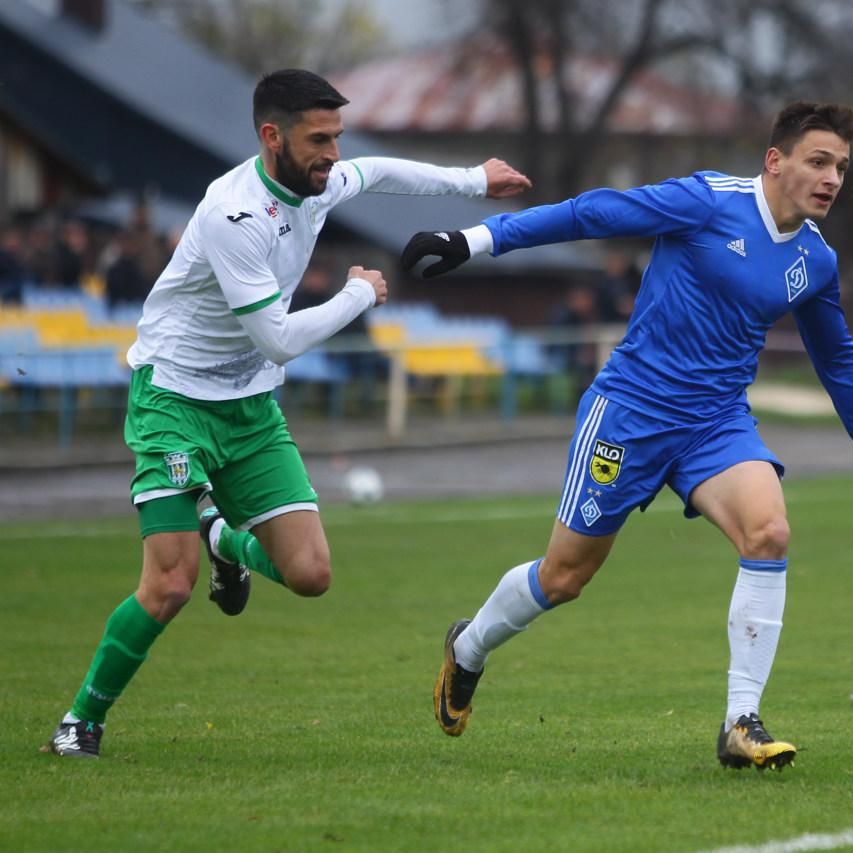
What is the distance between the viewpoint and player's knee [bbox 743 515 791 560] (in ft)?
20.6

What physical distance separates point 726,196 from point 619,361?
2.38 ft

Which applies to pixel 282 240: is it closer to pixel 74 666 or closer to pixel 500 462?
Result: pixel 74 666

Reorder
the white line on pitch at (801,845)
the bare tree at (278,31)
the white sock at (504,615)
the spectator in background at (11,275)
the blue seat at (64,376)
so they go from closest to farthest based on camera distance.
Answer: the white line on pitch at (801,845) → the white sock at (504,615) → the blue seat at (64,376) → the spectator in background at (11,275) → the bare tree at (278,31)

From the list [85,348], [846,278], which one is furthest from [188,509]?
[846,278]

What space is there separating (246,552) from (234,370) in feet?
3.07

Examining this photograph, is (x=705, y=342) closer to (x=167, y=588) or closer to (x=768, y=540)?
(x=768, y=540)

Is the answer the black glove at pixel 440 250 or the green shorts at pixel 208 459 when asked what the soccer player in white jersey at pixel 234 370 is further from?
the black glove at pixel 440 250

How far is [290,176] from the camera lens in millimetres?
6715

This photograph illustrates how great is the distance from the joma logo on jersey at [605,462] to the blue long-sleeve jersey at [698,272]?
6.9 inches

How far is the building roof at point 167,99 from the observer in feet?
112

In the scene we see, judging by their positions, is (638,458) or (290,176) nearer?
(638,458)

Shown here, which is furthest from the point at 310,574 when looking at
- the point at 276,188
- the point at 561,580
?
the point at 276,188

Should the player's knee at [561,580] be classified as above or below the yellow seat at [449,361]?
below

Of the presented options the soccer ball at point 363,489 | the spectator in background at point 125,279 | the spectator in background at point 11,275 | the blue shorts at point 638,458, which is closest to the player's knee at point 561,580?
the blue shorts at point 638,458
